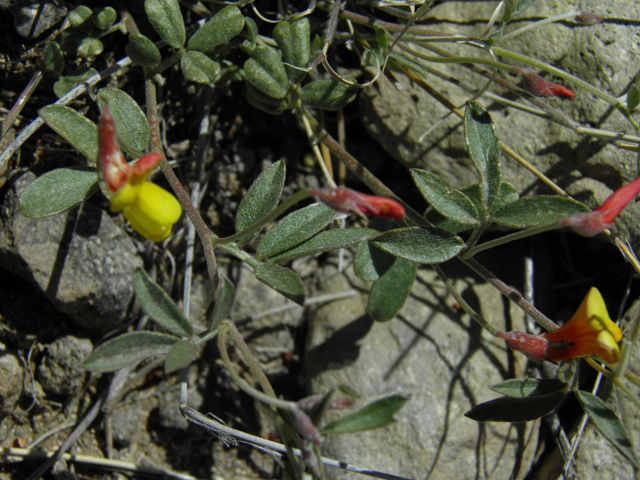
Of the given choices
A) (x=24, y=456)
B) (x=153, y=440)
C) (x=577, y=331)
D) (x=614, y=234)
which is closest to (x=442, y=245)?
(x=577, y=331)

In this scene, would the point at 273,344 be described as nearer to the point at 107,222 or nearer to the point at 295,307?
the point at 295,307

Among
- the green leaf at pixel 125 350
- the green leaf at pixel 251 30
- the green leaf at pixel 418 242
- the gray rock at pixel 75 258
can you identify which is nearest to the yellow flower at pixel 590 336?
the green leaf at pixel 418 242

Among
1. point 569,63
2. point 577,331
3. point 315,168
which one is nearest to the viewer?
point 577,331

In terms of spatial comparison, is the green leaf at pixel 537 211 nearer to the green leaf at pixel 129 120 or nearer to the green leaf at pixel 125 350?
the green leaf at pixel 125 350

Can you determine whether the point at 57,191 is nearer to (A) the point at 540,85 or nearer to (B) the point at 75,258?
(B) the point at 75,258

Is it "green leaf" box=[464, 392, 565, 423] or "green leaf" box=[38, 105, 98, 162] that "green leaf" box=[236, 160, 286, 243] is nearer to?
"green leaf" box=[38, 105, 98, 162]

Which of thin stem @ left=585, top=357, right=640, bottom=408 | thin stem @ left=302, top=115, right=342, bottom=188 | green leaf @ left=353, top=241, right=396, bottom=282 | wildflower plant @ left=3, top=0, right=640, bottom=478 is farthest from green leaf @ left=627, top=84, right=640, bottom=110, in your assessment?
thin stem @ left=302, top=115, right=342, bottom=188

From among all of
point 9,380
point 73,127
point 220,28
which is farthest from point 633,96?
point 9,380
